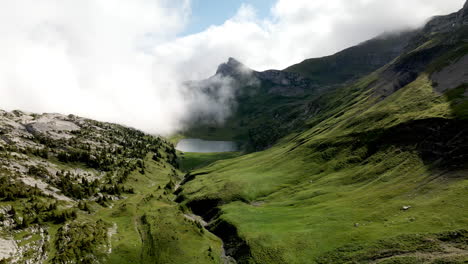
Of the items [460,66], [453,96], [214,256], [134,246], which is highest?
[460,66]

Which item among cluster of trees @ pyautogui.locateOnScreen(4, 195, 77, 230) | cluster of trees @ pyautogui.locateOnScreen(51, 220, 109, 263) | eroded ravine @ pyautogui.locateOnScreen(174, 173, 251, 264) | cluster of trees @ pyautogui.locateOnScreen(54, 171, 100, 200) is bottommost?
eroded ravine @ pyautogui.locateOnScreen(174, 173, 251, 264)

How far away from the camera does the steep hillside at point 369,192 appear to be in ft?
186

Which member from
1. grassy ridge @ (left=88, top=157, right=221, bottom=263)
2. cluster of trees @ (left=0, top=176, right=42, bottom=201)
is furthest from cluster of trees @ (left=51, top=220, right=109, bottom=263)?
cluster of trees @ (left=0, top=176, right=42, bottom=201)

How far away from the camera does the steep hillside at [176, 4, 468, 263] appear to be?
56812 mm

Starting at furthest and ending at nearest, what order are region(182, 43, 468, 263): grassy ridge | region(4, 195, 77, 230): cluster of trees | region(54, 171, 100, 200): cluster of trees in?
region(54, 171, 100, 200): cluster of trees < region(4, 195, 77, 230): cluster of trees < region(182, 43, 468, 263): grassy ridge

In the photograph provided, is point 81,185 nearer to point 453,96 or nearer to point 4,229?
point 4,229

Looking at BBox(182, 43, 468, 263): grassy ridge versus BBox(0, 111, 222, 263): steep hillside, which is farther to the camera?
BBox(0, 111, 222, 263): steep hillside

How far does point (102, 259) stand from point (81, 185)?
273ft

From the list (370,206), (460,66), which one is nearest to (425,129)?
(370,206)

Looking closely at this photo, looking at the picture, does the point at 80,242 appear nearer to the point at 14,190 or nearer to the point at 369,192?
the point at 14,190

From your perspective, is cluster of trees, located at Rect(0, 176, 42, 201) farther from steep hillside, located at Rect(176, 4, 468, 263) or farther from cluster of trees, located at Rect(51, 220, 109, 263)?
steep hillside, located at Rect(176, 4, 468, 263)

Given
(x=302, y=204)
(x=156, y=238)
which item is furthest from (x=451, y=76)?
(x=156, y=238)

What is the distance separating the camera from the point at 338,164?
404ft

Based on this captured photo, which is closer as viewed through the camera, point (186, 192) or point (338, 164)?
point (338, 164)
